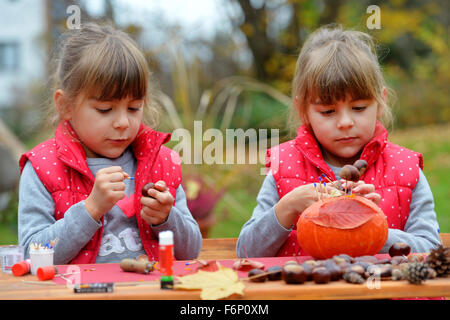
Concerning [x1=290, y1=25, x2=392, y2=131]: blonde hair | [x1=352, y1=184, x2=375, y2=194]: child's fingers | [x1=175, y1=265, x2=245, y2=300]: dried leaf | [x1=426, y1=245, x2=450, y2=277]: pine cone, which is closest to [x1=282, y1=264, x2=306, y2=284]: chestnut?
[x1=175, y1=265, x2=245, y2=300]: dried leaf

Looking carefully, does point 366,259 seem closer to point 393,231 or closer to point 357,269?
point 357,269

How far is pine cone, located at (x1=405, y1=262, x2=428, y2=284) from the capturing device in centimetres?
149

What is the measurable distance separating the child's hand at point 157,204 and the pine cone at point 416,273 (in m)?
0.87

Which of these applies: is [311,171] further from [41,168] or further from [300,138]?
[41,168]

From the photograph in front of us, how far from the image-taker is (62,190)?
2.23 metres

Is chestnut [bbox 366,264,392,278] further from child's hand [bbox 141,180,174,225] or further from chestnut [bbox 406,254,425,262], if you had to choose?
child's hand [bbox 141,180,174,225]

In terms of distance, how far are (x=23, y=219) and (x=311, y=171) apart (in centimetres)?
117

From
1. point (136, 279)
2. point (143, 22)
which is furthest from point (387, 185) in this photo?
point (143, 22)

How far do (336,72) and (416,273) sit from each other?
40.0 inches

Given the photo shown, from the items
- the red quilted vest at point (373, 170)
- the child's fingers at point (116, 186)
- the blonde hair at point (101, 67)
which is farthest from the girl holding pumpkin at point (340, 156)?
the blonde hair at point (101, 67)

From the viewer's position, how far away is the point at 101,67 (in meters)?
2.24

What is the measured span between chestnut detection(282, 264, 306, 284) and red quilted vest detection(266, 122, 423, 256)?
780 millimetres

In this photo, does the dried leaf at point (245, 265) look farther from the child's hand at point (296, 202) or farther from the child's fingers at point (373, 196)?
the child's fingers at point (373, 196)
